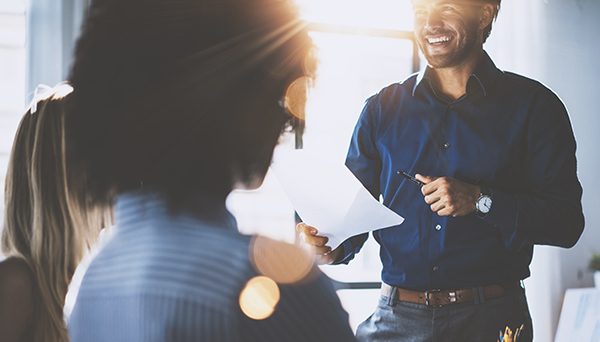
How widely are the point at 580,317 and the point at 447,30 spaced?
2.18 metres

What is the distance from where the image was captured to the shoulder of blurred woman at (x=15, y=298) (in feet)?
3.99

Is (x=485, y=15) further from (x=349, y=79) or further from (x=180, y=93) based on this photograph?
(x=180, y=93)

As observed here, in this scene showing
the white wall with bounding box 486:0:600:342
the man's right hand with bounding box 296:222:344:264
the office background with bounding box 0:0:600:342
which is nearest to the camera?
the man's right hand with bounding box 296:222:344:264

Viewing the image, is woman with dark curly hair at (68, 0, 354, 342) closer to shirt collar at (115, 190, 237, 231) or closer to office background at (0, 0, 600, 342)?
shirt collar at (115, 190, 237, 231)

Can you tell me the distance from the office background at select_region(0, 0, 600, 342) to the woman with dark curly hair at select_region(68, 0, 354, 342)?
237cm

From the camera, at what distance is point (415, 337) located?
5.47 feet

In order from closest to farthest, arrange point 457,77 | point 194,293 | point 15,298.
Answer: point 194,293 → point 15,298 → point 457,77

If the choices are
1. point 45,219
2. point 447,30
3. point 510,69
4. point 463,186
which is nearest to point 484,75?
point 447,30

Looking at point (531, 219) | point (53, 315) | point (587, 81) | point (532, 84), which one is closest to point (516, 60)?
point (587, 81)

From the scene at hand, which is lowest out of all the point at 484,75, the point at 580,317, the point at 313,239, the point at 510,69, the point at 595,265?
the point at 580,317

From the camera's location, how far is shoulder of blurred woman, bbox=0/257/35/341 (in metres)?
1.21

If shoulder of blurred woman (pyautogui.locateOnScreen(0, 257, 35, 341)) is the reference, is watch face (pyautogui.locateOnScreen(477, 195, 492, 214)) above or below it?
above

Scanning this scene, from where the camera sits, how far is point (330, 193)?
1.30m

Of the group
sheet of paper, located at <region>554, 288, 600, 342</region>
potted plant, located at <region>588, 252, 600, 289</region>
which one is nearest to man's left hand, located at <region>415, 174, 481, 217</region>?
sheet of paper, located at <region>554, 288, 600, 342</region>
